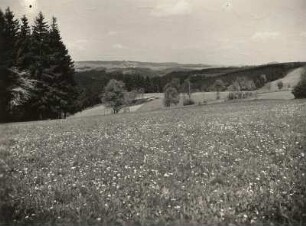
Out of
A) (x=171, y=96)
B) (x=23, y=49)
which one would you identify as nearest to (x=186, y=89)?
(x=171, y=96)

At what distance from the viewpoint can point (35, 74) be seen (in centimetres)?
4256

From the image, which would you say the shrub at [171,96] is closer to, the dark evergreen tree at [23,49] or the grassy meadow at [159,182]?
the dark evergreen tree at [23,49]

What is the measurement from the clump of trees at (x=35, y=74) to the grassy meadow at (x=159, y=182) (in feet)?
55.9

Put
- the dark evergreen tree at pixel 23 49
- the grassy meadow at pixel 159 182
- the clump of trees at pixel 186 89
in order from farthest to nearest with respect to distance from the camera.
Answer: the clump of trees at pixel 186 89
the dark evergreen tree at pixel 23 49
the grassy meadow at pixel 159 182

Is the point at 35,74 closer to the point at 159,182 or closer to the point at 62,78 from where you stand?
the point at 62,78

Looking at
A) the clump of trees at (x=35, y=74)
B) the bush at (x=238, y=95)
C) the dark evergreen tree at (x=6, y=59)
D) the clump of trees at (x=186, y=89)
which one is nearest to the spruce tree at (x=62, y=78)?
the clump of trees at (x=35, y=74)

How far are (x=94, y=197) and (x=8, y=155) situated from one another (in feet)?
18.0

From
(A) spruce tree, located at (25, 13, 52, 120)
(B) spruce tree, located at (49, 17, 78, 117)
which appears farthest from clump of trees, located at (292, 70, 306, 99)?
(A) spruce tree, located at (25, 13, 52, 120)

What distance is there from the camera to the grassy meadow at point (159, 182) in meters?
7.10

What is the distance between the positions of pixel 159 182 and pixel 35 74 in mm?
36012

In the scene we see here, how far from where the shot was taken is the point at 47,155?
12125mm

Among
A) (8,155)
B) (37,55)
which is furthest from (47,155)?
(37,55)

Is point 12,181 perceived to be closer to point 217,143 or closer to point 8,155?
point 8,155

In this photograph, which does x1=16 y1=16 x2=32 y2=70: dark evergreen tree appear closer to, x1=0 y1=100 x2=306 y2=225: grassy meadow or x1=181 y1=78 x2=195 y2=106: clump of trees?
x1=0 y1=100 x2=306 y2=225: grassy meadow
